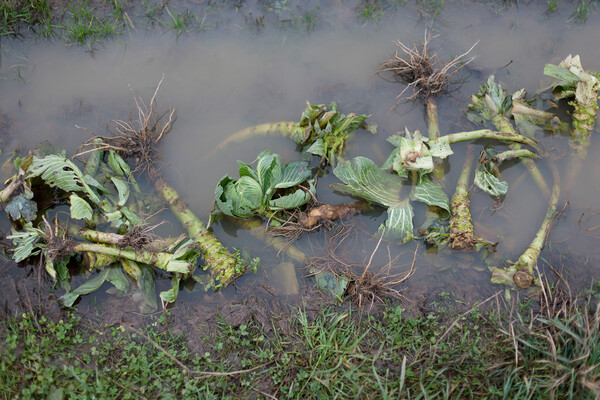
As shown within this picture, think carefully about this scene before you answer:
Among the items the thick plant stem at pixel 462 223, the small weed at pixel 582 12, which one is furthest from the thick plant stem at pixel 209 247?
the small weed at pixel 582 12

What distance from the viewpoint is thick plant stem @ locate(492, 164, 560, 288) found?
3.14 m

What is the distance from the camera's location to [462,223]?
328 cm

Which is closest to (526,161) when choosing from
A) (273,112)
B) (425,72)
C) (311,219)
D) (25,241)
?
(425,72)

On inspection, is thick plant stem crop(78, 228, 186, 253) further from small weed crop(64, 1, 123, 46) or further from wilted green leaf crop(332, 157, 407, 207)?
small weed crop(64, 1, 123, 46)

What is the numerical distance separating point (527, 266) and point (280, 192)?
1816mm

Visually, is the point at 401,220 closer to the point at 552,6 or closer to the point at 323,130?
the point at 323,130

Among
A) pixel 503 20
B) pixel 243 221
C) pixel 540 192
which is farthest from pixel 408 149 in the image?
pixel 503 20

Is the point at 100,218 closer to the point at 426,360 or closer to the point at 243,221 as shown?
the point at 243,221

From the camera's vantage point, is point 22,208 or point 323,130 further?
point 323,130

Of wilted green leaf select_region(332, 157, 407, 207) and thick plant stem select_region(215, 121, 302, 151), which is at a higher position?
thick plant stem select_region(215, 121, 302, 151)

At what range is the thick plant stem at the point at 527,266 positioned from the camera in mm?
3143

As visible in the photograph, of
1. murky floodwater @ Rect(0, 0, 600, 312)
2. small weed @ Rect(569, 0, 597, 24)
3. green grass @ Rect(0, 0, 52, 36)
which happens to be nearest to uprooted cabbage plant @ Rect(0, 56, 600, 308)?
murky floodwater @ Rect(0, 0, 600, 312)

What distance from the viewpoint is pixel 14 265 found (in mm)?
3377

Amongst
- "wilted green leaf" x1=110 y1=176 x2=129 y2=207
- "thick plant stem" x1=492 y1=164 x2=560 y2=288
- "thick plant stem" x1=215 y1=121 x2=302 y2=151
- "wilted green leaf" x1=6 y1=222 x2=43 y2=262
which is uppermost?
"thick plant stem" x1=215 y1=121 x2=302 y2=151
